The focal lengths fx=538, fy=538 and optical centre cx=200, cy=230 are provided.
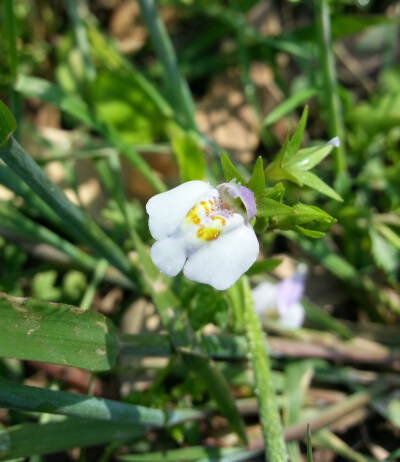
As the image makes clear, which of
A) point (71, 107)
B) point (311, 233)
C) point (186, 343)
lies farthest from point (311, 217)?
point (71, 107)

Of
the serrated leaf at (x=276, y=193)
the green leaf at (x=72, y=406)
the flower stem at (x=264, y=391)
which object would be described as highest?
the serrated leaf at (x=276, y=193)

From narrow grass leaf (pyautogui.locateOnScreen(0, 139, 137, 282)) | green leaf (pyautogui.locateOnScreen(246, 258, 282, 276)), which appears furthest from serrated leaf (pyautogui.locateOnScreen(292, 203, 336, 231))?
narrow grass leaf (pyautogui.locateOnScreen(0, 139, 137, 282))

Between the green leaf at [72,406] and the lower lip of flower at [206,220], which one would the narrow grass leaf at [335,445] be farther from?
the lower lip of flower at [206,220]

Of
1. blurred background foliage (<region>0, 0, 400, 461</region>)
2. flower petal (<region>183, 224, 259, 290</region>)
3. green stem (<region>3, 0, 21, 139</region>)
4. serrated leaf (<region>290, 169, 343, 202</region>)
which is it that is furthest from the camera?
blurred background foliage (<region>0, 0, 400, 461</region>)

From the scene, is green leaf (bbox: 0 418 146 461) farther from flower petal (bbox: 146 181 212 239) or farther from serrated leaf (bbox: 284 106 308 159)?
serrated leaf (bbox: 284 106 308 159)

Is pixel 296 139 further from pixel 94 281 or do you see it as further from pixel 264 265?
pixel 94 281

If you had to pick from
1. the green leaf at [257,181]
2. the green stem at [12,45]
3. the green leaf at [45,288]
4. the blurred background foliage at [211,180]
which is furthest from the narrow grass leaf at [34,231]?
the green leaf at [257,181]
